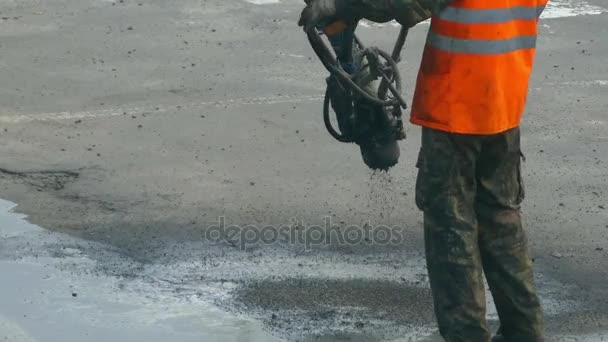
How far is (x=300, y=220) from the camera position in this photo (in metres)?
6.43

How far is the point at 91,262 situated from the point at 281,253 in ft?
2.99

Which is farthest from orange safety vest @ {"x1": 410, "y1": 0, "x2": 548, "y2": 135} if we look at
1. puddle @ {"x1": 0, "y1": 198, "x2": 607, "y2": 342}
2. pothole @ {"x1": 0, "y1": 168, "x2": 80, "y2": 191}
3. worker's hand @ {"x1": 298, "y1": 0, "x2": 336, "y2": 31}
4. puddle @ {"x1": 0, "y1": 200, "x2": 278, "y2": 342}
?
pothole @ {"x1": 0, "y1": 168, "x2": 80, "y2": 191}

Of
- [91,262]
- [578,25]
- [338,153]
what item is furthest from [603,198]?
[578,25]

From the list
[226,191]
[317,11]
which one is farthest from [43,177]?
[317,11]

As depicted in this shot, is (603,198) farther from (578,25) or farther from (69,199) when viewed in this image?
(578,25)

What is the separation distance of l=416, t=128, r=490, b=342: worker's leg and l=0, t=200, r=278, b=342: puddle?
0.82m

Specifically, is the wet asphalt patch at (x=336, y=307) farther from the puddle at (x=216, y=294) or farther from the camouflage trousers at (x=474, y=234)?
the camouflage trousers at (x=474, y=234)

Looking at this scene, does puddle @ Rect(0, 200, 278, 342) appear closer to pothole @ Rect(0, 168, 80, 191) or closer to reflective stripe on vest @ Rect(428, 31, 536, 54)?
pothole @ Rect(0, 168, 80, 191)

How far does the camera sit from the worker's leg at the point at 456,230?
15.8 ft
